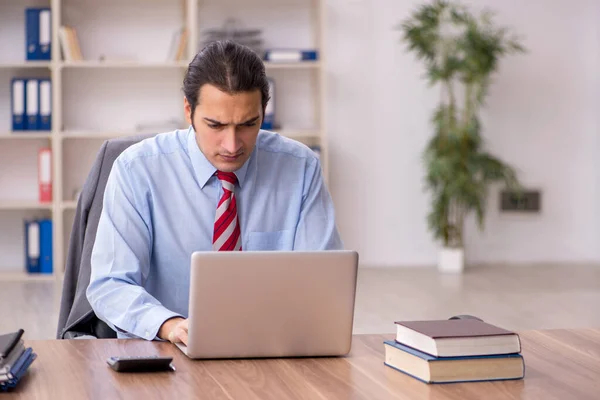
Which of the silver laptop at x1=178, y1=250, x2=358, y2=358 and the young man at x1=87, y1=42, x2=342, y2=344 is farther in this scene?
the young man at x1=87, y1=42, x2=342, y2=344

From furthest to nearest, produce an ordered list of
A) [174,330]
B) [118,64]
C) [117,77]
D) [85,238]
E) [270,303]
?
[117,77], [118,64], [85,238], [174,330], [270,303]

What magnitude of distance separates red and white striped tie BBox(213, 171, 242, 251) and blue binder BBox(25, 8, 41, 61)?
405 centimetres

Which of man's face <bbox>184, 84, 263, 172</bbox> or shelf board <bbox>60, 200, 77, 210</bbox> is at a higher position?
man's face <bbox>184, 84, 263, 172</bbox>

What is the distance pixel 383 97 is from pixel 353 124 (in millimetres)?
278

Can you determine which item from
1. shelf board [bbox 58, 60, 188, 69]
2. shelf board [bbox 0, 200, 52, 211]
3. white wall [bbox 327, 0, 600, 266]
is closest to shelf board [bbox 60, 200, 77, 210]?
shelf board [bbox 0, 200, 52, 211]

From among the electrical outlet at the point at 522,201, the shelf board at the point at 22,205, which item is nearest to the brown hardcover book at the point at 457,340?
Answer: the shelf board at the point at 22,205

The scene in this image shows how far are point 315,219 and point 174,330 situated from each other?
0.59 m

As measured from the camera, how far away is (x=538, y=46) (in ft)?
21.5

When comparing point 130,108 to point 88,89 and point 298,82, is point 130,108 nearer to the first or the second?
point 88,89

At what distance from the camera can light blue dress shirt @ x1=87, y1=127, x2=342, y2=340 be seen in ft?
6.77

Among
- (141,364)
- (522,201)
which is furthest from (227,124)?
(522,201)

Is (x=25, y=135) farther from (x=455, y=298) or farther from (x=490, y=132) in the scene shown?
(x=490, y=132)

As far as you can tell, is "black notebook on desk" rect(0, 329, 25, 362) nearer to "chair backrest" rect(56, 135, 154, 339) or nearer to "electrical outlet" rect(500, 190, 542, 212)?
"chair backrest" rect(56, 135, 154, 339)

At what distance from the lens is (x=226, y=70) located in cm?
205
